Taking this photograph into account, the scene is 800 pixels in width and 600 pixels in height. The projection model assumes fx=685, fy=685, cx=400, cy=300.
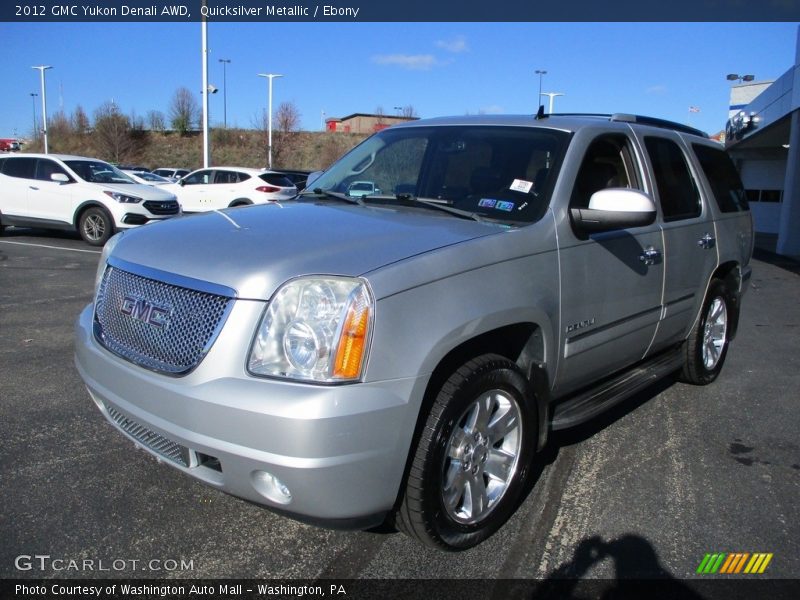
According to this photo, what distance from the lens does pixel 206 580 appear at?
8.85 feet

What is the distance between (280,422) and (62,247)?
40.5 ft

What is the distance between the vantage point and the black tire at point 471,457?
8.70 ft

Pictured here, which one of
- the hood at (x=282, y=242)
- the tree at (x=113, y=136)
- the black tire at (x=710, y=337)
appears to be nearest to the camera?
the hood at (x=282, y=242)

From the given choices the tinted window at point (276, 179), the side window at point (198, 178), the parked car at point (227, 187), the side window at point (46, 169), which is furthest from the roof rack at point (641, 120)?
the side window at point (198, 178)

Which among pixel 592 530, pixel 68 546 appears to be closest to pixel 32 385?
pixel 68 546

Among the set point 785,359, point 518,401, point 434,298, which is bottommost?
point 785,359

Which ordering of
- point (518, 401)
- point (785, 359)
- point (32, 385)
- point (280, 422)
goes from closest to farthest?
1. point (280, 422)
2. point (518, 401)
3. point (32, 385)
4. point (785, 359)

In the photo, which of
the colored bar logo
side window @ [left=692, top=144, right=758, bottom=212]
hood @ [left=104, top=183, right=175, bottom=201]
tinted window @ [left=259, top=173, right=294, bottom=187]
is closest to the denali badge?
the colored bar logo

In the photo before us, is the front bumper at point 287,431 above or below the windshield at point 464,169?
below

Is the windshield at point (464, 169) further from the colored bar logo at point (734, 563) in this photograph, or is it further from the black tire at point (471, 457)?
the colored bar logo at point (734, 563)

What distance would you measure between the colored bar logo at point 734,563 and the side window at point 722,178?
2905 mm

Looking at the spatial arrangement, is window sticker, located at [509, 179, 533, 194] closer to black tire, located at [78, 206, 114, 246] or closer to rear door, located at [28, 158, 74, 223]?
black tire, located at [78, 206, 114, 246]

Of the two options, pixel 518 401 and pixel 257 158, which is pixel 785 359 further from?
pixel 257 158

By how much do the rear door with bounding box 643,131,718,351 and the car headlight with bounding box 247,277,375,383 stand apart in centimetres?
256
